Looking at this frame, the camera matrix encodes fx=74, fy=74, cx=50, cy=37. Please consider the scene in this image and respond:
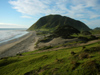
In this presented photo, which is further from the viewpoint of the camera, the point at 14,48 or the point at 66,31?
the point at 66,31

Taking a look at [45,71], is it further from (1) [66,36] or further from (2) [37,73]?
(1) [66,36]

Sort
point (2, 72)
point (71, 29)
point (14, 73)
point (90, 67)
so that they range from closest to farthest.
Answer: point (90, 67) → point (14, 73) → point (2, 72) → point (71, 29)

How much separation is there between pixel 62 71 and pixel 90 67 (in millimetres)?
3117

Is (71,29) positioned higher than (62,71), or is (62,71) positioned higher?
(71,29)

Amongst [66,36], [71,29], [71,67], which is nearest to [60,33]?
[66,36]

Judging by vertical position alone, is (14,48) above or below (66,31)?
below

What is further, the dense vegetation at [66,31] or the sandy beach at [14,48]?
the dense vegetation at [66,31]

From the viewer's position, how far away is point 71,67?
8938mm

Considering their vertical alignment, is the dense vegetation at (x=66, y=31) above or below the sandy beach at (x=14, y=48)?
above

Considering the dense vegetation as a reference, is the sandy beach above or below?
below

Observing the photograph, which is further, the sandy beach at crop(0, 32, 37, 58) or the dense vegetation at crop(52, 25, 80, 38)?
the dense vegetation at crop(52, 25, 80, 38)

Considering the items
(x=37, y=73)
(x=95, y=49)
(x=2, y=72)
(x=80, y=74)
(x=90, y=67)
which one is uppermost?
(x=95, y=49)

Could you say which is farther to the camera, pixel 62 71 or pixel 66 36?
pixel 66 36

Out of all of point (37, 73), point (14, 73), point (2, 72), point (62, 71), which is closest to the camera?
point (62, 71)
